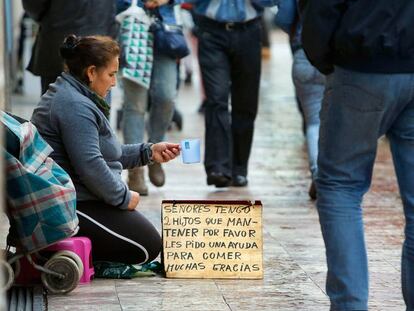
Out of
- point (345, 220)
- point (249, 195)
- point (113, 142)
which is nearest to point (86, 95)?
point (113, 142)

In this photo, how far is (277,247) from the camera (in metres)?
6.92

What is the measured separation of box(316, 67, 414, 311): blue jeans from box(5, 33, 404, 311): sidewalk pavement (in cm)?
76

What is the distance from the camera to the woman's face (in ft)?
19.5

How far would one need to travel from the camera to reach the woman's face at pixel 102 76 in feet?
19.5

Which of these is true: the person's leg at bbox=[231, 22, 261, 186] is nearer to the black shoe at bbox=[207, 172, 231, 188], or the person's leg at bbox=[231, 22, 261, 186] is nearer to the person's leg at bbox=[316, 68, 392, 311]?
the black shoe at bbox=[207, 172, 231, 188]

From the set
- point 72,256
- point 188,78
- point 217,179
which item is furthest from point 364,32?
point 188,78

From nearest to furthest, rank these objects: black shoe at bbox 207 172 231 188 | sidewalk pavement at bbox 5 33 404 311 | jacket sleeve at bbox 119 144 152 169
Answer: sidewalk pavement at bbox 5 33 404 311 → jacket sleeve at bbox 119 144 152 169 → black shoe at bbox 207 172 231 188

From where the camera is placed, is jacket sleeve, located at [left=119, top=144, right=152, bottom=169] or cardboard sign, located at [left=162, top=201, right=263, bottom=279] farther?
jacket sleeve, located at [left=119, top=144, right=152, bottom=169]

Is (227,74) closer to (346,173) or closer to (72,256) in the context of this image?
(72,256)

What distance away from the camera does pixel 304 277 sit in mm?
6145

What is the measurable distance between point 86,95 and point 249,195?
3061mm

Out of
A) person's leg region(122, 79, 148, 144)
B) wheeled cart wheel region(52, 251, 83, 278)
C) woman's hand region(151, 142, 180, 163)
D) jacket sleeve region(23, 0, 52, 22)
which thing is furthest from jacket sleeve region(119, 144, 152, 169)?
person's leg region(122, 79, 148, 144)

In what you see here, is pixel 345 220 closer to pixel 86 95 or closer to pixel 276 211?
pixel 86 95

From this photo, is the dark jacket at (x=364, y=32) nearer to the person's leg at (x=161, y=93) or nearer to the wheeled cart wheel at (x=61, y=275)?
the wheeled cart wheel at (x=61, y=275)
